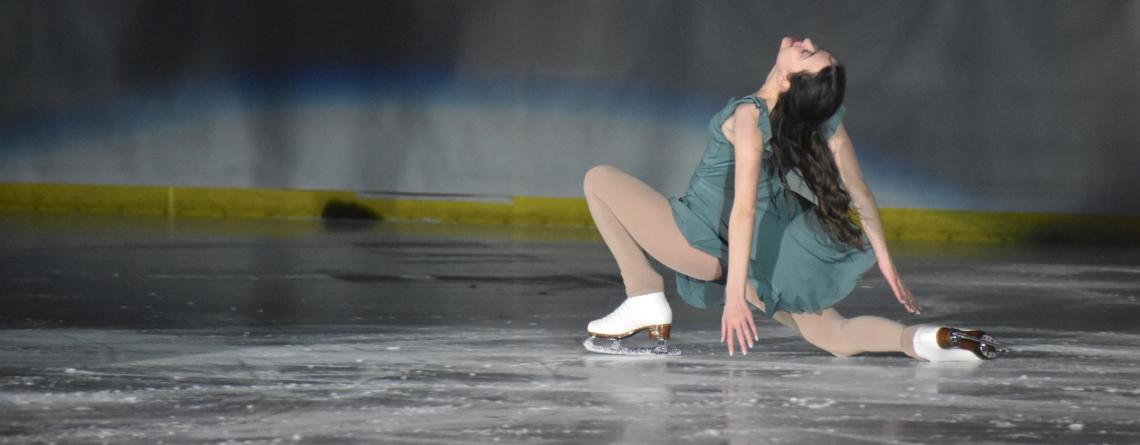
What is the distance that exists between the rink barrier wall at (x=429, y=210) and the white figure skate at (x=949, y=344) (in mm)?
4281

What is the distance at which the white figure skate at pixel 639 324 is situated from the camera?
346cm

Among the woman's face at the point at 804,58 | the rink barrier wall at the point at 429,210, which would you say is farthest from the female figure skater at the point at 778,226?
the rink barrier wall at the point at 429,210

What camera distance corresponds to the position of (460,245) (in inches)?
261

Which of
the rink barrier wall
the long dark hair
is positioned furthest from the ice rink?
the rink barrier wall

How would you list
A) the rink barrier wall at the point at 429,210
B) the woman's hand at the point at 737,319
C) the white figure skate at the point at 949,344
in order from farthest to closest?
1. the rink barrier wall at the point at 429,210
2. the white figure skate at the point at 949,344
3. the woman's hand at the point at 737,319

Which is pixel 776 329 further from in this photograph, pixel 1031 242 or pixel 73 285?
pixel 1031 242

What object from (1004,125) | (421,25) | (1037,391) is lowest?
(1037,391)

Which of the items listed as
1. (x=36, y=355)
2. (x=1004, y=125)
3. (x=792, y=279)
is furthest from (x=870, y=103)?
(x=36, y=355)

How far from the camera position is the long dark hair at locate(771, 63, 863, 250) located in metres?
3.22

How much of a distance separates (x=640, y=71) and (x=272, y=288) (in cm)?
366

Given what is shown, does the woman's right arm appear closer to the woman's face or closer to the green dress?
the green dress

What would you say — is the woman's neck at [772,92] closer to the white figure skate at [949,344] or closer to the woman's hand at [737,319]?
the woman's hand at [737,319]

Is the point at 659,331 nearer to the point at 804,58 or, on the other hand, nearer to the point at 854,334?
the point at 854,334

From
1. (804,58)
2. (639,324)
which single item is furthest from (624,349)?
(804,58)
